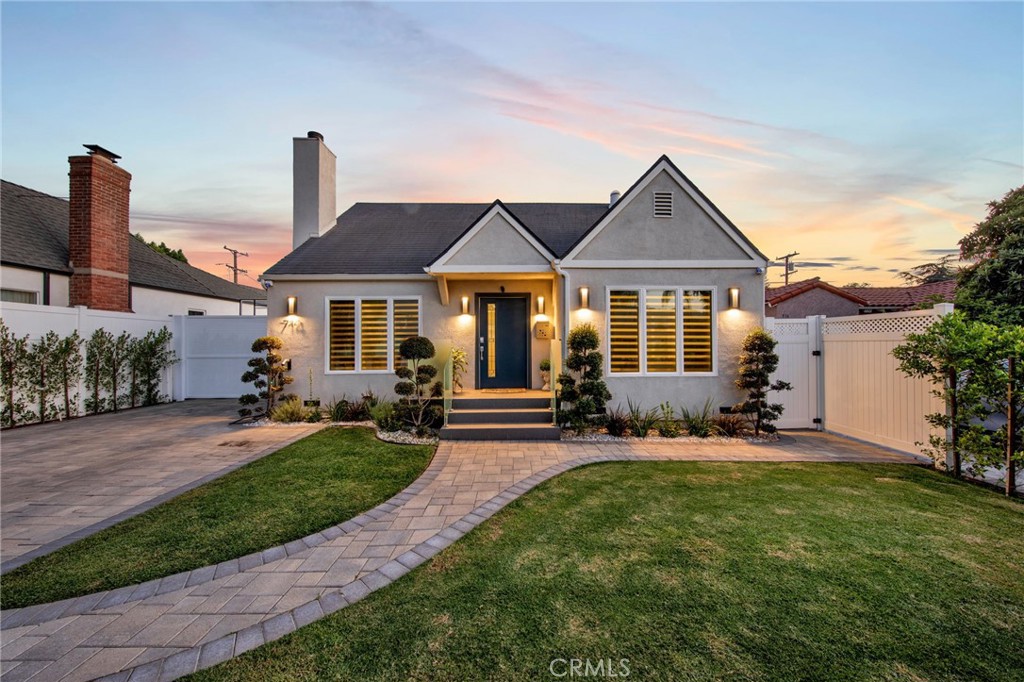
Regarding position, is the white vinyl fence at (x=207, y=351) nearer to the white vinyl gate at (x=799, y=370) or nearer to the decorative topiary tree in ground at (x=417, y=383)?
the decorative topiary tree in ground at (x=417, y=383)

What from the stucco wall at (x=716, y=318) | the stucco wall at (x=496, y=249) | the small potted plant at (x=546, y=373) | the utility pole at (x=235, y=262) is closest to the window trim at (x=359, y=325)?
the stucco wall at (x=496, y=249)

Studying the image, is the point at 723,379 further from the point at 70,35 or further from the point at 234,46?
the point at 70,35

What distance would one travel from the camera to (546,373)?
10070 mm

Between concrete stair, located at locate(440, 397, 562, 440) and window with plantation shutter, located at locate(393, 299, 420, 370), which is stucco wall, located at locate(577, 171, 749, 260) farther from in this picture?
window with plantation shutter, located at locate(393, 299, 420, 370)

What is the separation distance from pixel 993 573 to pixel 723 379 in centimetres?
583

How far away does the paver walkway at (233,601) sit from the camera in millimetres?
2404


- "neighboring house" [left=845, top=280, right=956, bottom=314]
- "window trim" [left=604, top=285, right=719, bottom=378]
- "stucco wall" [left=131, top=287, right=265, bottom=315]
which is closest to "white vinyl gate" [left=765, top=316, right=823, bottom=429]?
"window trim" [left=604, top=285, right=719, bottom=378]

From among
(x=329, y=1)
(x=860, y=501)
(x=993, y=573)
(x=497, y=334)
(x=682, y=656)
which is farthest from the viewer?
(x=497, y=334)

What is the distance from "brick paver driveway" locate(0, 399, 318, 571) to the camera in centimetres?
429

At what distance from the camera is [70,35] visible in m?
8.34

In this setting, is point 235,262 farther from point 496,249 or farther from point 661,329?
point 661,329

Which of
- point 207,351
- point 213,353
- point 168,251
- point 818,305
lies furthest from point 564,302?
point 168,251

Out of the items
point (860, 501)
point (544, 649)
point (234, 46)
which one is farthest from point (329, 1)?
point (860, 501)

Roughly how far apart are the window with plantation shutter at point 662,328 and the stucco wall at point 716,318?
6.5 inches
